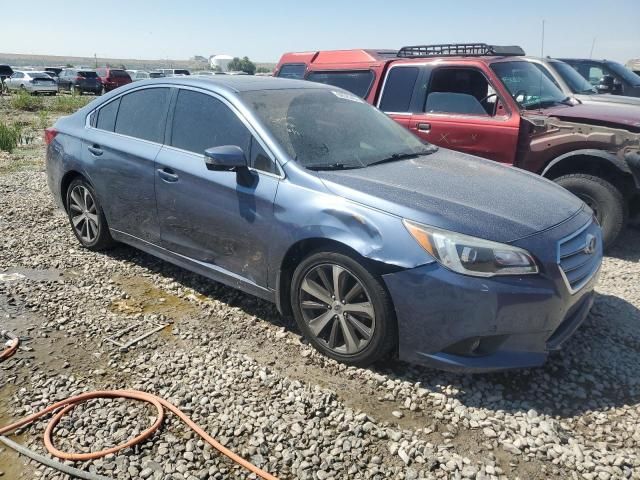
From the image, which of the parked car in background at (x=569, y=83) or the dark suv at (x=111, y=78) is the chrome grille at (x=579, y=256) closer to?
the parked car in background at (x=569, y=83)

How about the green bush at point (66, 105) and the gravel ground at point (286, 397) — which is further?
the green bush at point (66, 105)

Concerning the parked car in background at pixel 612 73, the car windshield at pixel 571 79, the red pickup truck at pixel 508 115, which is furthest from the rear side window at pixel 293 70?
the parked car in background at pixel 612 73

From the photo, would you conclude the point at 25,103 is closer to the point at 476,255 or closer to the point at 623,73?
the point at 623,73

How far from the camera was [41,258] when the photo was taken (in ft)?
16.7

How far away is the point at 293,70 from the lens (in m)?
7.71

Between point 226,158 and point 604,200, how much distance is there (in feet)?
12.4

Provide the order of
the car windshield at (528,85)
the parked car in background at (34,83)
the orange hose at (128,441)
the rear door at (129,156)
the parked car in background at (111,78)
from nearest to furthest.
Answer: the orange hose at (128,441) → the rear door at (129,156) → the car windshield at (528,85) → the parked car in background at (34,83) → the parked car in background at (111,78)

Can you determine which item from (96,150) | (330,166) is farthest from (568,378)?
(96,150)

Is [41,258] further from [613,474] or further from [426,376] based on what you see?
[613,474]

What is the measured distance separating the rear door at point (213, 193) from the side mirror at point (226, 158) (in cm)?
11

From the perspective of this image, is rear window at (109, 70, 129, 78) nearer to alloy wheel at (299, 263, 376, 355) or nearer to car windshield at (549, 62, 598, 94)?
car windshield at (549, 62, 598, 94)

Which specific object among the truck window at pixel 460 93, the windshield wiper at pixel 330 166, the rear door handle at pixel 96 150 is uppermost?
the truck window at pixel 460 93

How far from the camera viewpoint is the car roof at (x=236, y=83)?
13.1 feet

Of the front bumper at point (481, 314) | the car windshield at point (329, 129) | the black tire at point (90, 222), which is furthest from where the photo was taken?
the black tire at point (90, 222)
